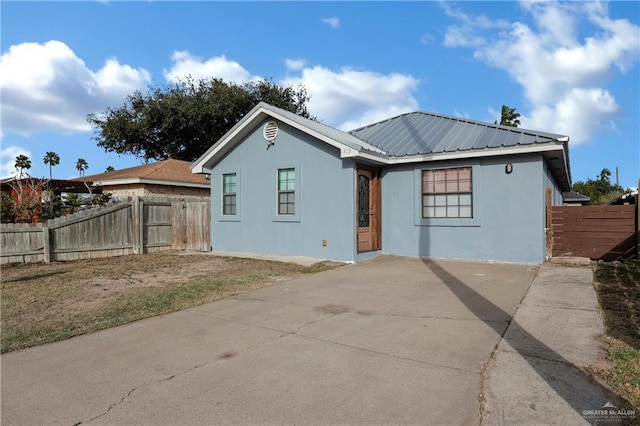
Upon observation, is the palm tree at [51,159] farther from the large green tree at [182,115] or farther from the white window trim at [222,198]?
the white window trim at [222,198]

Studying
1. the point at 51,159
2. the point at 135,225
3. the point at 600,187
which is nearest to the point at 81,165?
the point at 51,159

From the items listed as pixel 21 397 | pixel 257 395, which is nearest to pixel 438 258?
pixel 257 395

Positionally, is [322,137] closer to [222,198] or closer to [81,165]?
[222,198]

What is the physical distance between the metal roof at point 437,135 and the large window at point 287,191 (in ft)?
9.26

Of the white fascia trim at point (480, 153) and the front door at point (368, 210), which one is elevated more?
the white fascia trim at point (480, 153)

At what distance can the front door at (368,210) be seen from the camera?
1114 centimetres

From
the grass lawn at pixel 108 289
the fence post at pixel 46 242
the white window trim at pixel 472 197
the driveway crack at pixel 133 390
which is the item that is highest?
the white window trim at pixel 472 197

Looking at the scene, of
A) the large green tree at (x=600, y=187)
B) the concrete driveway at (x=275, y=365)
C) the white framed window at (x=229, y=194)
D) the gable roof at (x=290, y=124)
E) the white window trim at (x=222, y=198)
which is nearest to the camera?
the concrete driveway at (x=275, y=365)

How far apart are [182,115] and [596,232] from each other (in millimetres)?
26922

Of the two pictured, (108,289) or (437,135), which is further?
(437,135)

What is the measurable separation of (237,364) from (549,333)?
3479mm

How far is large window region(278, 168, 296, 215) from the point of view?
39.8ft

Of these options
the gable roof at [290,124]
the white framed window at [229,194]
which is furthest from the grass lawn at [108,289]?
the gable roof at [290,124]

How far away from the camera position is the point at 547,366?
3621 mm
